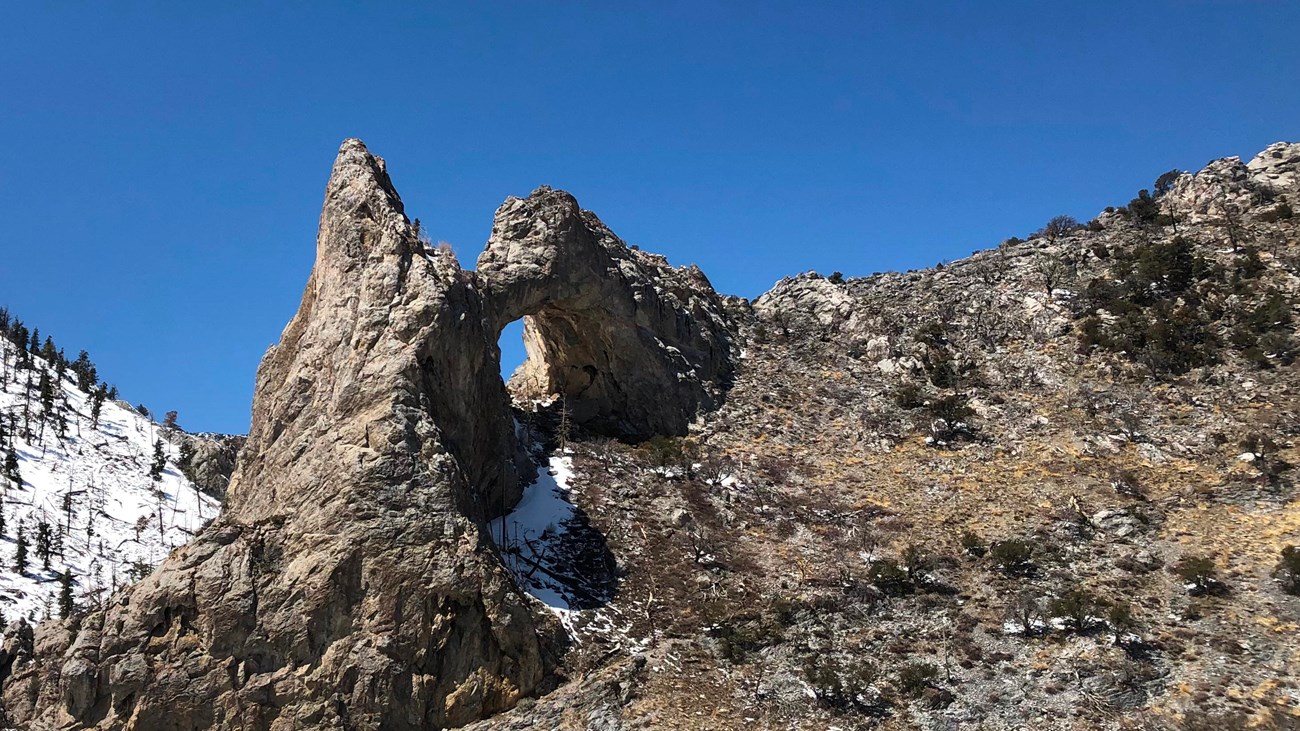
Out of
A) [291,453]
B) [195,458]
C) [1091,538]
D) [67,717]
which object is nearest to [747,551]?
[1091,538]

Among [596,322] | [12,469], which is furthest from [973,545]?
[12,469]

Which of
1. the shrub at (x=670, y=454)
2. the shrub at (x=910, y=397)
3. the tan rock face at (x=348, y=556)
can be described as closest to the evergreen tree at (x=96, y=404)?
the tan rock face at (x=348, y=556)

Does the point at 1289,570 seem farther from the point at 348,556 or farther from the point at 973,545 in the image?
the point at 348,556

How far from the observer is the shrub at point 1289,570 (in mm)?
21906

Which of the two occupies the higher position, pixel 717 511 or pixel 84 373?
pixel 84 373

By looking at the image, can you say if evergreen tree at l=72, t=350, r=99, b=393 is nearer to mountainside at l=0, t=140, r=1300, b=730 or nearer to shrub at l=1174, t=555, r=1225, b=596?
mountainside at l=0, t=140, r=1300, b=730

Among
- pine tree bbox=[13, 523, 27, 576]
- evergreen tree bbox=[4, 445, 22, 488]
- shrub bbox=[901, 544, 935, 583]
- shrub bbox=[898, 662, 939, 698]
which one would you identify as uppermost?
evergreen tree bbox=[4, 445, 22, 488]

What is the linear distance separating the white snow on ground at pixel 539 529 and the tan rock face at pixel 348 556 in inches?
36.7

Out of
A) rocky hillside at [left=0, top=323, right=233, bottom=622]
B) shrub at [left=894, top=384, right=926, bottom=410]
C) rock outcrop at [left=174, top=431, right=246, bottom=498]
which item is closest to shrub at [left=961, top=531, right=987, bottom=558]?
shrub at [left=894, top=384, right=926, bottom=410]

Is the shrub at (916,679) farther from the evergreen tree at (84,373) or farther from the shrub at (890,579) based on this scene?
the evergreen tree at (84,373)

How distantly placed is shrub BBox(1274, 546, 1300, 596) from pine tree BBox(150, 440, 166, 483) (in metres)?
67.2

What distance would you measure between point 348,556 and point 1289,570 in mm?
25941

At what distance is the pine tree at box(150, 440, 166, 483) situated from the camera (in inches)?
2400

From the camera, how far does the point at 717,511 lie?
3073 centimetres
